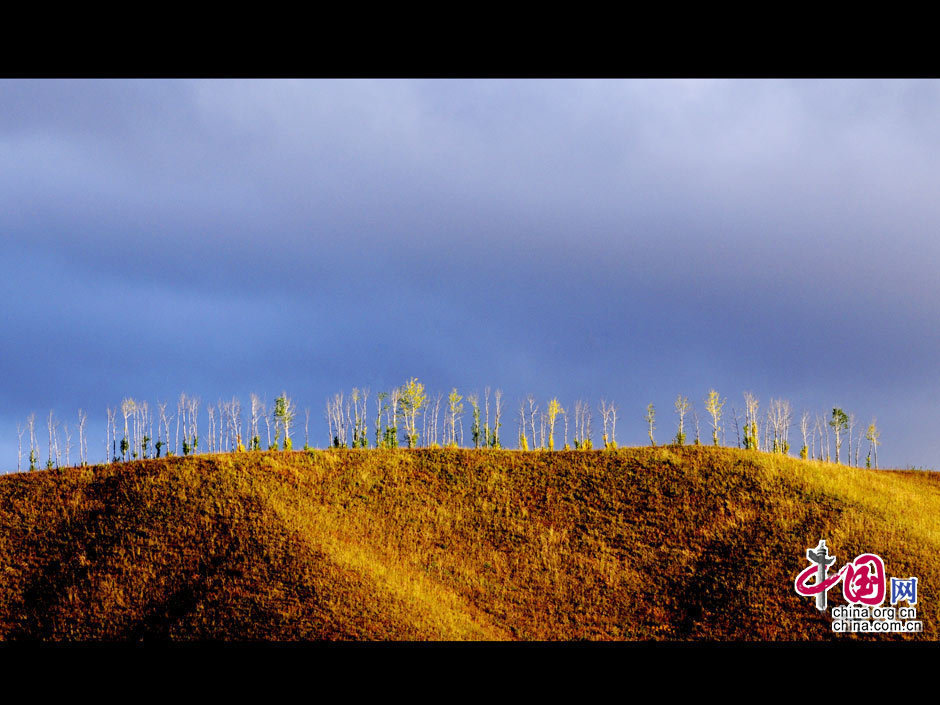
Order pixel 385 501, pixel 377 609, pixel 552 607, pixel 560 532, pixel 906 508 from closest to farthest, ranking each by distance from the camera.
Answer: pixel 377 609
pixel 552 607
pixel 560 532
pixel 385 501
pixel 906 508

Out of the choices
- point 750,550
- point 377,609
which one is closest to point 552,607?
point 377,609

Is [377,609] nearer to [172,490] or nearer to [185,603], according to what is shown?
[185,603]

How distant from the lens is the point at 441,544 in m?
27.6

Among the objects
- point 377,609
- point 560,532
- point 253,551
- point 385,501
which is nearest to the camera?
point 377,609

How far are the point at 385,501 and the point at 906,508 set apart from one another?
25193mm

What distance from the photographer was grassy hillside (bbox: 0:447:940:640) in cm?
2273

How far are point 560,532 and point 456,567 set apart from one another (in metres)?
5.13

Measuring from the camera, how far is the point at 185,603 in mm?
23250

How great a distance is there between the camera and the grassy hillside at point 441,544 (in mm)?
22734

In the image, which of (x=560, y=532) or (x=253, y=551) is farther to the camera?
(x=560, y=532)
